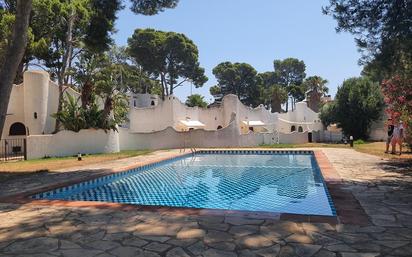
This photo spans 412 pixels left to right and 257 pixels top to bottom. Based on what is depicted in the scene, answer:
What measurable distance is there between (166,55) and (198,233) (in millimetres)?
49443

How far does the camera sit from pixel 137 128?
3228cm

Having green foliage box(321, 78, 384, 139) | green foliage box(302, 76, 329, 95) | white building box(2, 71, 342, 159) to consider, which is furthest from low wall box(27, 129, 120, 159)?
green foliage box(302, 76, 329, 95)

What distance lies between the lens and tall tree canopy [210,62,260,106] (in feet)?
226

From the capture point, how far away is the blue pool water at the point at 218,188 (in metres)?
8.66

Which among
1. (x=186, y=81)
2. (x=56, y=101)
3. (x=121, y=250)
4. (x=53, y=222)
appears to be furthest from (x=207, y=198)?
(x=186, y=81)

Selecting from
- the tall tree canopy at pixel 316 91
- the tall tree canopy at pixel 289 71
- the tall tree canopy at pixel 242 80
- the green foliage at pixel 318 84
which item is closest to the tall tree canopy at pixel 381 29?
the tall tree canopy at pixel 316 91

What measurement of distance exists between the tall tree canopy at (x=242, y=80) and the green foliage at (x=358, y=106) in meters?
34.4

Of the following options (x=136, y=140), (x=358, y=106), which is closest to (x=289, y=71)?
(x=358, y=106)

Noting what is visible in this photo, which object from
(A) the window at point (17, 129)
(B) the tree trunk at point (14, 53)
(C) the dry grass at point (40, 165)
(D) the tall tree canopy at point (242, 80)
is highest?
(D) the tall tree canopy at point (242, 80)

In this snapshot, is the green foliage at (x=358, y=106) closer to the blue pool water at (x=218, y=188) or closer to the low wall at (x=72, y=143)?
the blue pool water at (x=218, y=188)

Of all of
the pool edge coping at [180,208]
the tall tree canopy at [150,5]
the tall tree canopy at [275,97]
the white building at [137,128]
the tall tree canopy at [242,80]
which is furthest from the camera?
the tall tree canopy at [242,80]

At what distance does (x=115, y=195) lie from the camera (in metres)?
9.86

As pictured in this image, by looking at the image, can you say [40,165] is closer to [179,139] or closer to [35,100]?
[35,100]

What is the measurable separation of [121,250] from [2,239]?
1893mm
